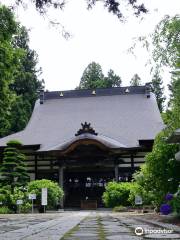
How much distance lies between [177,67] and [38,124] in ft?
90.3

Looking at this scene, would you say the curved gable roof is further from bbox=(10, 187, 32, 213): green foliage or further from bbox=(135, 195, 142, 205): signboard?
bbox=(135, 195, 142, 205): signboard

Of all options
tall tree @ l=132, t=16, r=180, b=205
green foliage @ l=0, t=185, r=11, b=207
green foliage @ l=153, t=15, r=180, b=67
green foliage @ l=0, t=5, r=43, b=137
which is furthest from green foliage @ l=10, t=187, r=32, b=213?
green foliage @ l=153, t=15, r=180, b=67

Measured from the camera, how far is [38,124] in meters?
37.6

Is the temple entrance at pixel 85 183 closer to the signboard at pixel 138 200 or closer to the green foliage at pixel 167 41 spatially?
the signboard at pixel 138 200

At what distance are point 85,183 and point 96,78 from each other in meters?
30.7

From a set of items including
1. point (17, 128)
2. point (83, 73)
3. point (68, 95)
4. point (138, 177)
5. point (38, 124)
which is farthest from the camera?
point (83, 73)

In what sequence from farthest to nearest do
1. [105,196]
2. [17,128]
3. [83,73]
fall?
1. [83,73]
2. [17,128]
3. [105,196]

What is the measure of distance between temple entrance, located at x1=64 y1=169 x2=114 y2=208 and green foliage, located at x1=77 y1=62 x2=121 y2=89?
27.1 m

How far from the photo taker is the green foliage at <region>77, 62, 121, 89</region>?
59562mm

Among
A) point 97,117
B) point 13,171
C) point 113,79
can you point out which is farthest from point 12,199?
point 113,79

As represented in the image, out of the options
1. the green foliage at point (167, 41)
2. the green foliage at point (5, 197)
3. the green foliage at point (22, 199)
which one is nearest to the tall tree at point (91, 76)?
the green foliage at point (22, 199)

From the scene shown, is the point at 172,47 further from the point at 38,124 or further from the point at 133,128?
the point at 38,124

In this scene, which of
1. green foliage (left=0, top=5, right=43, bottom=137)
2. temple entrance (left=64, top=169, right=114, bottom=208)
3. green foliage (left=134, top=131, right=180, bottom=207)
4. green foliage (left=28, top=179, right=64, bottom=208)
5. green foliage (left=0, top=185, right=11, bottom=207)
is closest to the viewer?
green foliage (left=134, top=131, right=180, bottom=207)

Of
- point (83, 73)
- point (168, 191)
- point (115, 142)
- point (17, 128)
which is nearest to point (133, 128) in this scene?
point (115, 142)
